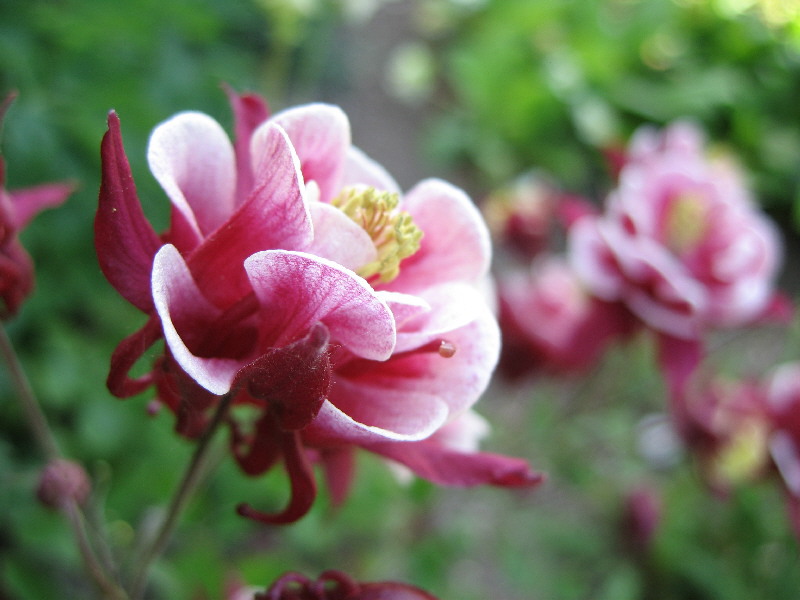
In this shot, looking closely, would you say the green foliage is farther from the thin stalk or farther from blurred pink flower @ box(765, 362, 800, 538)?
the thin stalk

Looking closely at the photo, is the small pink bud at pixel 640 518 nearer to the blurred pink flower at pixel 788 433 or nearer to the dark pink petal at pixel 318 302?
the blurred pink flower at pixel 788 433

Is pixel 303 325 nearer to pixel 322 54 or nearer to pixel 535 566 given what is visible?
pixel 535 566

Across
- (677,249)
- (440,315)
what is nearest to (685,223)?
(677,249)

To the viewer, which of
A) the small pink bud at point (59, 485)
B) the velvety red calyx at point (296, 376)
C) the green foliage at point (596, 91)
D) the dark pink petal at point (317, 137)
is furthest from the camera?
the green foliage at point (596, 91)

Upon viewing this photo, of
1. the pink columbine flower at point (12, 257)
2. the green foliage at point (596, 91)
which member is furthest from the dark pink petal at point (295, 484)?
the green foliage at point (596, 91)

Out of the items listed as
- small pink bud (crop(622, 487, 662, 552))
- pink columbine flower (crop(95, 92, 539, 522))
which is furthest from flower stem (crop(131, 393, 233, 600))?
→ small pink bud (crop(622, 487, 662, 552))

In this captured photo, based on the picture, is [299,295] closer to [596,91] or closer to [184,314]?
[184,314]
